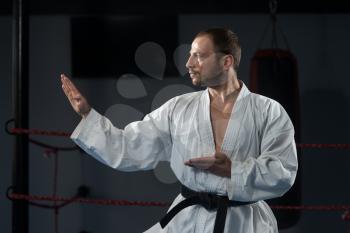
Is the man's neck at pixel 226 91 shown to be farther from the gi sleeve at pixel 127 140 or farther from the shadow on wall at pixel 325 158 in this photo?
the shadow on wall at pixel 325 158

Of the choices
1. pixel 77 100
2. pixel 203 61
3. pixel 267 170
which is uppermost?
pixel 203 61

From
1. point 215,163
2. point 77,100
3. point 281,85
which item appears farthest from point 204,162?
point 281,85

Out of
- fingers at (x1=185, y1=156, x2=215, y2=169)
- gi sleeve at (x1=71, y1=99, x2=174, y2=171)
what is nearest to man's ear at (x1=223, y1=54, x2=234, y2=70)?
gi sleeve at (x1=71, y1=99, x2=174, y2=171)

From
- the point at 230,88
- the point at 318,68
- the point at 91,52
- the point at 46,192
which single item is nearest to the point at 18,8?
the point at 91,52

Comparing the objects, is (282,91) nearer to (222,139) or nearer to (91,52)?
(91,52)

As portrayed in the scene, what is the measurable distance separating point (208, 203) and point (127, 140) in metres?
0.34

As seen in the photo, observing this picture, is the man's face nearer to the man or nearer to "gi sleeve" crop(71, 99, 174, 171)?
the man

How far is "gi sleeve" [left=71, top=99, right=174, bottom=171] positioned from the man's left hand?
0.78 ft

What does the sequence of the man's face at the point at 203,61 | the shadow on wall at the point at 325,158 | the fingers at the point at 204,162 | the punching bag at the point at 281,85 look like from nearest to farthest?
the fingers at the point at 204,162 → the man's face at the point at 203,61 → the punching bag at the point at 281,85 → the shadow on wall at the point at 325,158

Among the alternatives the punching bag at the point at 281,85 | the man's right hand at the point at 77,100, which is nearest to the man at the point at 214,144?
the man's right hand at the point at 77,100

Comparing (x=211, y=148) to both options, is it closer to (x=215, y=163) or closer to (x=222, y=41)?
(x=215, y=163)

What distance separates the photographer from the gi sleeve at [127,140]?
148cm

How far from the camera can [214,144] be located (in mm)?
1448

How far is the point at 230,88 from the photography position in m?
1.55
